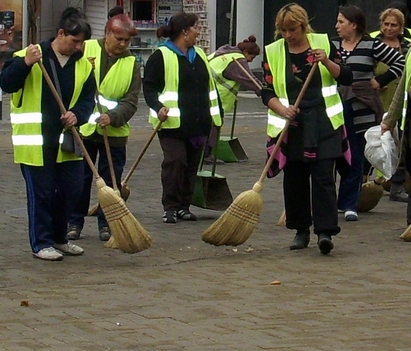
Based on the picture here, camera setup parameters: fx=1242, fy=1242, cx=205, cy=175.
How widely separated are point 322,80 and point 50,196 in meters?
2.15

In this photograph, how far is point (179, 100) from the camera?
1068cm

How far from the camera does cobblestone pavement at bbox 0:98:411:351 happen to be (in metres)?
6.69

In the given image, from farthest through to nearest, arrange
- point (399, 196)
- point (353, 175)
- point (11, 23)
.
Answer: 1. point (11, 23)
2. point (399, 196)
3. point (353, 175)

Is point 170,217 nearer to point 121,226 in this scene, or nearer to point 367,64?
point 121,226

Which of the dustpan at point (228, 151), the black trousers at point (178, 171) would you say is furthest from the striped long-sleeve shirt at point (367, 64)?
the dustpan at point (228, 151)

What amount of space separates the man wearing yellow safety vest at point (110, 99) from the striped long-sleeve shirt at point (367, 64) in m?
2.16

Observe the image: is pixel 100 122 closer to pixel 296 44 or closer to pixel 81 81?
pixel 81 81

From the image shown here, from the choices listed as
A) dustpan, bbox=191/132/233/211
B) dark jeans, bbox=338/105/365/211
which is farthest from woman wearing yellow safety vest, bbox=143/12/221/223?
dark jeans, bbox=338/105/365/211

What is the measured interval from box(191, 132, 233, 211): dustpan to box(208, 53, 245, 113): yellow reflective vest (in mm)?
3289

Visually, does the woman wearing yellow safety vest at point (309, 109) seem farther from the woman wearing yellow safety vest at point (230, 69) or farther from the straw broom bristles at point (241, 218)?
the woman wearing yellow safety vest at point (230, 69)

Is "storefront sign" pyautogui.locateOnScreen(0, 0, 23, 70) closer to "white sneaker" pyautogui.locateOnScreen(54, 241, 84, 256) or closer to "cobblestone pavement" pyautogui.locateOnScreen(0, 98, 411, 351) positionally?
"cobblestone pavement" pyautogui.locateOnScreen(0, 98, 411, 351)

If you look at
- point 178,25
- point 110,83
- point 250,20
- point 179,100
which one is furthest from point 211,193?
point 250,20

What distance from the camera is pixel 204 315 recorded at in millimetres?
7250

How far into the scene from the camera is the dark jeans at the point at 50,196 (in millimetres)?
8805
